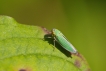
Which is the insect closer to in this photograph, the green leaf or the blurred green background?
the green leaf

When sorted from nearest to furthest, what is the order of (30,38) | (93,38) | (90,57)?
(30,38) → (90,57) → (93,38)

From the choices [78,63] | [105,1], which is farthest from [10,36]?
[105,1]

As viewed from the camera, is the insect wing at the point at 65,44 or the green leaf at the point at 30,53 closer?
the green leaf at the point at 30,53

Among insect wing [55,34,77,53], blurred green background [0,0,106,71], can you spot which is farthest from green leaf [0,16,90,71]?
A: blurred green background [0,0,106,71]

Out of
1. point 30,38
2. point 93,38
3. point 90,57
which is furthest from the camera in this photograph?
point 93,38

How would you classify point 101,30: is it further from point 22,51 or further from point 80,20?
point 22,51

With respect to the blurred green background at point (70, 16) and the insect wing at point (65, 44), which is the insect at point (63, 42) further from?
the blurred green background at point (70, 16)

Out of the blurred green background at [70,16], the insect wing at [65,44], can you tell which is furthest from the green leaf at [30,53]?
the blurred green background at [70,16]
